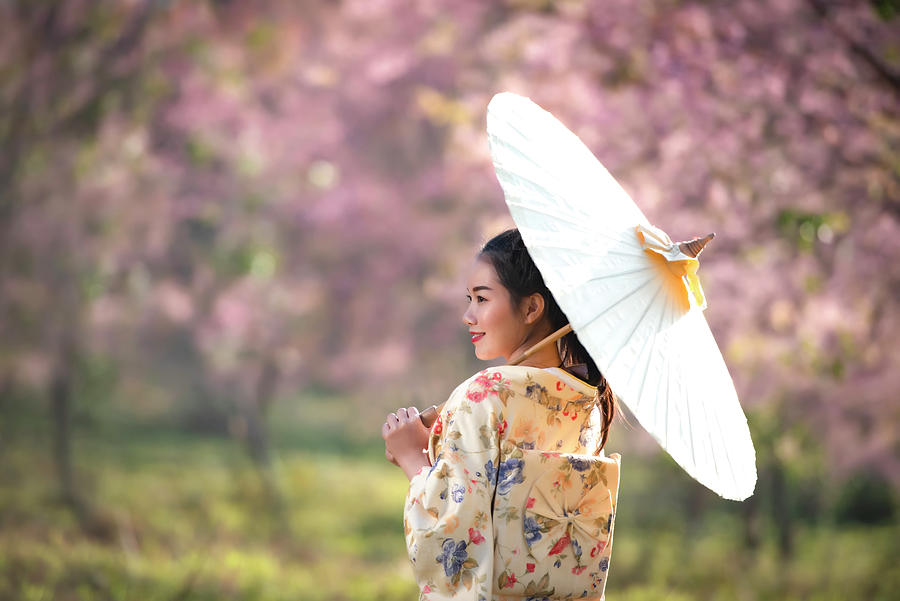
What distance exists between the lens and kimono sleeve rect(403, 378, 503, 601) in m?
1.49

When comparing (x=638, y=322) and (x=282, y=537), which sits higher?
(x=638, y=322)

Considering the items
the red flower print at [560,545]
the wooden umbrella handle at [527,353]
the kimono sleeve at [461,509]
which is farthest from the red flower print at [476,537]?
the wooden umbrella handle at [527,353]

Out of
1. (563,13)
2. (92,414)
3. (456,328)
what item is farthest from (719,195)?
(92,414)

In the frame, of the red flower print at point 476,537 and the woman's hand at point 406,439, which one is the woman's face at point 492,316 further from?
the red flower print at point 476,537

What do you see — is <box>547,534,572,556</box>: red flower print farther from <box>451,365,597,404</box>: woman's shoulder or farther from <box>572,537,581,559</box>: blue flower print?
<box>451,365,597,404</box>: woman's shoulder

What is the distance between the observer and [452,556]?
1.49 metres

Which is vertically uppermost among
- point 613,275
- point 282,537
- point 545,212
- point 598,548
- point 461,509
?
point 545,212

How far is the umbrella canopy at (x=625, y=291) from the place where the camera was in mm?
1440

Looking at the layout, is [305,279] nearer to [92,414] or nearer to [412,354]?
[412,354]

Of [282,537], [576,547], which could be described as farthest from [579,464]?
[282,537]

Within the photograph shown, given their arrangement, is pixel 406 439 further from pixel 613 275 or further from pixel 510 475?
pixel 613 275

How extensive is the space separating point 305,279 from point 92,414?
2879 mm

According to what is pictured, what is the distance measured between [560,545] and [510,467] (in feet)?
0.52

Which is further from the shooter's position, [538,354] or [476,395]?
[538,354]
